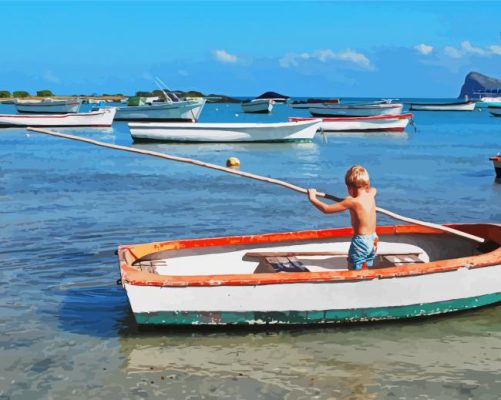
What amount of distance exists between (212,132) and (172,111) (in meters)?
18.8

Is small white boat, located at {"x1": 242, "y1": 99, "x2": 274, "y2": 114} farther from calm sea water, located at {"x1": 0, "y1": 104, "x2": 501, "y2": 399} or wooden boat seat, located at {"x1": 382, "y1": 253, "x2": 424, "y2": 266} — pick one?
wooden boat seat, located at {"x1": 382, "y1": 253, "x2": 424, "y2": 266}

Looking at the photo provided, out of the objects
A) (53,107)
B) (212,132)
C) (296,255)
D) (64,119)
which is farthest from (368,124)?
(296,255)

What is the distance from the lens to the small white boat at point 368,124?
52.8 meters

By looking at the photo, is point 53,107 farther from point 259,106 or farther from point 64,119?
point 259,106

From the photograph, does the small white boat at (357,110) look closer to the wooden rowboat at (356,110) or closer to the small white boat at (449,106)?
the wooden rowboat at (356,110)

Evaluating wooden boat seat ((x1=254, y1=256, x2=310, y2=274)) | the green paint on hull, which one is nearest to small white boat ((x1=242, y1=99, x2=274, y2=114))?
wooden boat seat ((x1=254, y1=256, x2=310, y2=274))

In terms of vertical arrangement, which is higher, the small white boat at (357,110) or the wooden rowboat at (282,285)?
the small white boat at (357,110)

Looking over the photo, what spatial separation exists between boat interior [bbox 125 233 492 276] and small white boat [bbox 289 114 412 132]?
42.4 m

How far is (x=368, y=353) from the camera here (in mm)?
7918

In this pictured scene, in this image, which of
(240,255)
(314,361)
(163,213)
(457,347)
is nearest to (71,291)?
(240,255)

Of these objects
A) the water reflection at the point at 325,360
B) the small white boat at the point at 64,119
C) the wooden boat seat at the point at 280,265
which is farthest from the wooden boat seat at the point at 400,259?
the small white boat at the point at 64,119

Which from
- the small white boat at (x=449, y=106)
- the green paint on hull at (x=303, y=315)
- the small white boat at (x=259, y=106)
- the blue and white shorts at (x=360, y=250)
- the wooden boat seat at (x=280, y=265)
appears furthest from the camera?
the small white boat at (x=449, y=106)

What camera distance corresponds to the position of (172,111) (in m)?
57.7

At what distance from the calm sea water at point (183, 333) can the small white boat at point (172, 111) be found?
1241 inches
